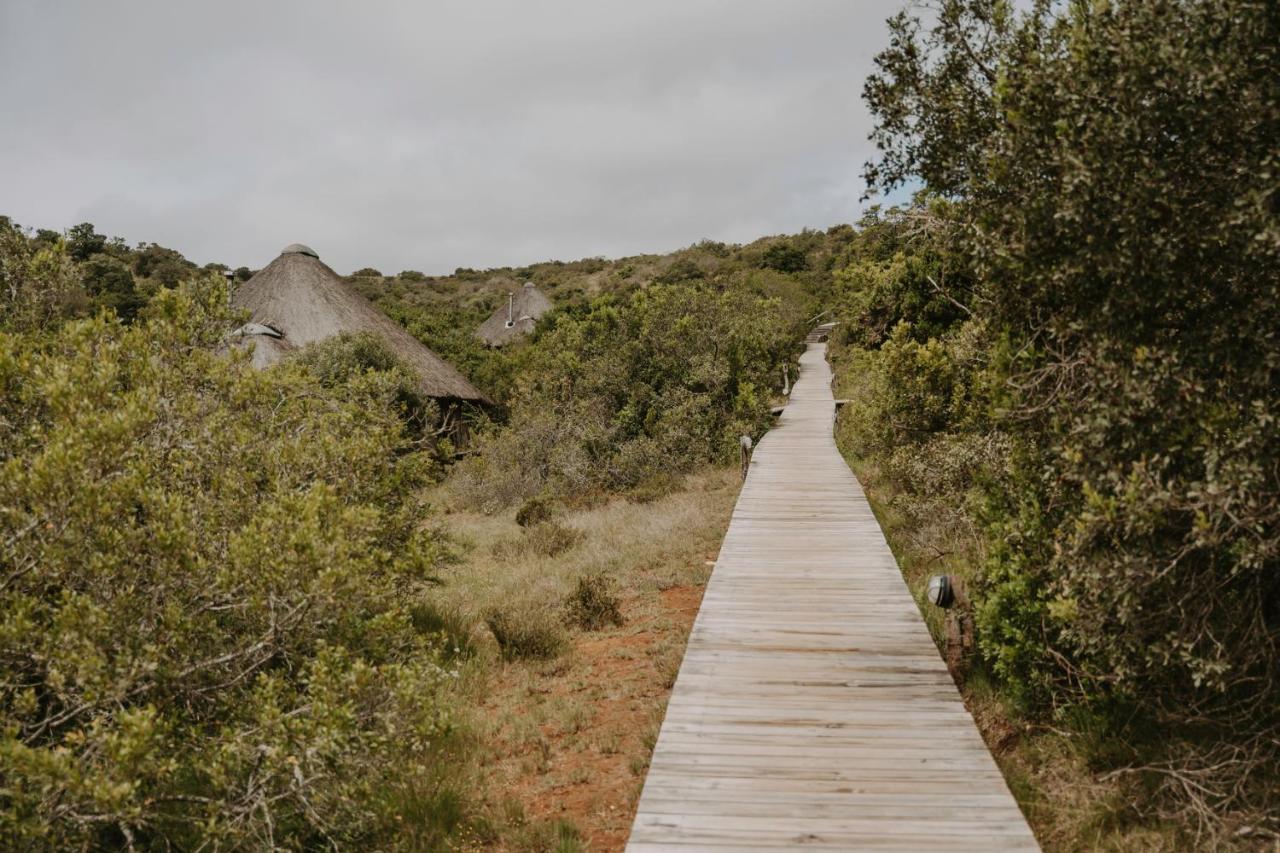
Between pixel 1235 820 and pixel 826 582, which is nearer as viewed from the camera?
pixel 1235 820

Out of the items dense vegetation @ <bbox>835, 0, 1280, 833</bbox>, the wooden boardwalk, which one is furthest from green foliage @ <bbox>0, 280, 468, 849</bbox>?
dense vegetation @ <bbox>835, 0, 1280, 833</bbox>

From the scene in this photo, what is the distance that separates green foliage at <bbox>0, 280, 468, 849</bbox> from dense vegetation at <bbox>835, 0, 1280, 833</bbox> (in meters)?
4.13

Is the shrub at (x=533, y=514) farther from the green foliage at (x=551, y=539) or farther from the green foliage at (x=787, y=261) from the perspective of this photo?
the green foliage at (x=787, y=261)

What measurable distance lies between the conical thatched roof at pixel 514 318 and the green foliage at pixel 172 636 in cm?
4106

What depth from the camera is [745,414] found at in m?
19.9

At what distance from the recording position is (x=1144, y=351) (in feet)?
13.4

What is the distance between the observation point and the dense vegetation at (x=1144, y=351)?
391 centimetres

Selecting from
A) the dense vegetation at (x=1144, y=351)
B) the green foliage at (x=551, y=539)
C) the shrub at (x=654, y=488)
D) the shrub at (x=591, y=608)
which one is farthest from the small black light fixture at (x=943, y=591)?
the shrub at (x=654, y=488)

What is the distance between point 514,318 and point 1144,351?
4535 cm

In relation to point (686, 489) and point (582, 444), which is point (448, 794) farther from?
point (582, 444)

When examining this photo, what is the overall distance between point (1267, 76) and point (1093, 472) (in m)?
2.14

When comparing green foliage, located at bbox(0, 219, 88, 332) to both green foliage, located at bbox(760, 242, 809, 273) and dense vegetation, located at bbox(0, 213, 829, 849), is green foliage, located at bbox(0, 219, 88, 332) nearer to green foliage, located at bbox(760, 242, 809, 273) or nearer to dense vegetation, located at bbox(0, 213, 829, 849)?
dense vegetation, located at bbox(0, 213, 829, 849)

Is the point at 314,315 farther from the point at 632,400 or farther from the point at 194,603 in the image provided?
the point at 194,603

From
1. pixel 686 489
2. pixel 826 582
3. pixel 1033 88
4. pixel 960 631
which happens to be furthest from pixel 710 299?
pixel 1033 88
